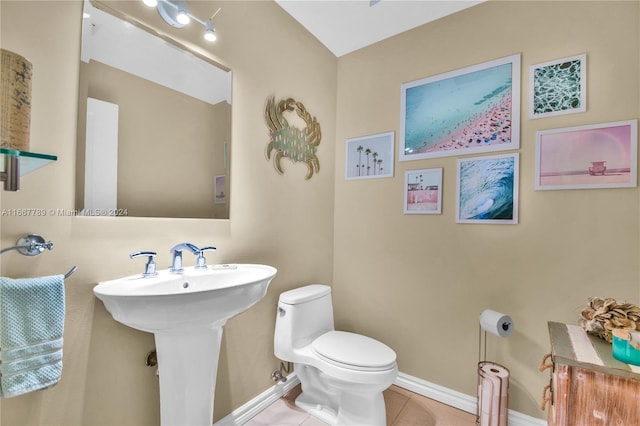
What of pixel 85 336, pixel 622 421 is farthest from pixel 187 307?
pixel 622 421

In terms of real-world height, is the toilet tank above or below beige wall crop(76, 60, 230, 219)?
below

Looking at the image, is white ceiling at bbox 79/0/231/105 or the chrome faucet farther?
the chrome faucet

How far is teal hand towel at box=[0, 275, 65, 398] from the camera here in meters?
0.80

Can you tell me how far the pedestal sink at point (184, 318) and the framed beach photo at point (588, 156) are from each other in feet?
5.09

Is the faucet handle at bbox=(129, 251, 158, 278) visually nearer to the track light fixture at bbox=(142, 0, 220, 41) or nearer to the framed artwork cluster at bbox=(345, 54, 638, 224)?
the track light fixture at bbox=(142, 0, 220, 41)

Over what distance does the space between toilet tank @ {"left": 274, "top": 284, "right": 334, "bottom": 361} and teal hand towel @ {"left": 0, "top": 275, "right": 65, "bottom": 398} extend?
0.95 metres

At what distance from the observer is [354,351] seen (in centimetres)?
149

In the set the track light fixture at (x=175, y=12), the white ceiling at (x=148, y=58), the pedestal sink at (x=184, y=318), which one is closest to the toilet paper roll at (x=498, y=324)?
the pedestal sink at (x=184, y=318)

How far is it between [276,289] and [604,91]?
2033 millimetres

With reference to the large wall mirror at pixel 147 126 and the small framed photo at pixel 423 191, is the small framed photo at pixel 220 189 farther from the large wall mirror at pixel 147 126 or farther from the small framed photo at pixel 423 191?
the small framed photo at pixel 423 191

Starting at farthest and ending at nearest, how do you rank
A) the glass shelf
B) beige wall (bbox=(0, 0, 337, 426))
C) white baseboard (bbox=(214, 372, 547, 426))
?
white baseboard (bbox=(214, 372, 547, 426)) < beige wall (bbox=(0, 0, 337, 426)) < the glass shelf

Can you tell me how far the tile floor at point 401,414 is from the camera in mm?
1582

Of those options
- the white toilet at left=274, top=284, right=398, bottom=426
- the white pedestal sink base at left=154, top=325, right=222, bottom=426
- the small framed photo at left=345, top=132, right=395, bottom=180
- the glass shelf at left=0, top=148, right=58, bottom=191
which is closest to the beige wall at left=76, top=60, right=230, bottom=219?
the glass shelf at left=0, top=148, right=58, bottom=191

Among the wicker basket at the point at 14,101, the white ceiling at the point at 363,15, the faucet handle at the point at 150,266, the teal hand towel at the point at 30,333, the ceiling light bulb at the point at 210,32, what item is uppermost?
the white ceiling at the point at 363,15
